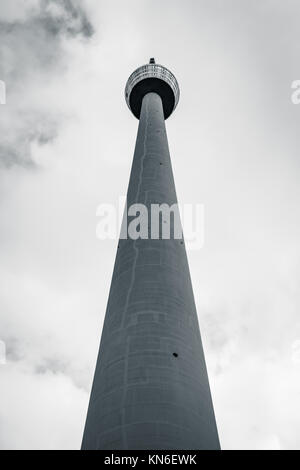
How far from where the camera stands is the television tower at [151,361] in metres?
11.8

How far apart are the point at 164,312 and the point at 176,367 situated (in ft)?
A: 7.18

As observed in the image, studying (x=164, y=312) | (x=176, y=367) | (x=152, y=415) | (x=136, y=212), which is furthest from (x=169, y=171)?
(x=152, y=415)

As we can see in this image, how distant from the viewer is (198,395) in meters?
13.3

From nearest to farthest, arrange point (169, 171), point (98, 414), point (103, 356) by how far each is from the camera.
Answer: point (98, 414) → point (103, 356) → point (169, 171)

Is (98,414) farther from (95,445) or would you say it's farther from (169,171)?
(169,171)

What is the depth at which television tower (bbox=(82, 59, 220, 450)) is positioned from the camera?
11.8m

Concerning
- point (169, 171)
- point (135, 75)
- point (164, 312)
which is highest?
point (135, 75)

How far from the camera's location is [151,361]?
43.8 feet

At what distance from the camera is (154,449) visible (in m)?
11.1
